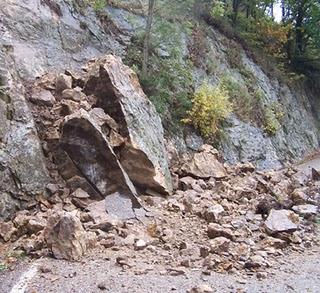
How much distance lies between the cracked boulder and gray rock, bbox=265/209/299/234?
7.57ft

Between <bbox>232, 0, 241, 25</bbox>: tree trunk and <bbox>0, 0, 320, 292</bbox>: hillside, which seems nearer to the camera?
<bbox>0, 0, 320, 292</bbox>: hillside

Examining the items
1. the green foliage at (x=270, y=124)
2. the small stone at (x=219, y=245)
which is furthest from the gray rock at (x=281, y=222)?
the green foliage at (x=270, y=124)

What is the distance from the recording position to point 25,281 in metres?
5.09

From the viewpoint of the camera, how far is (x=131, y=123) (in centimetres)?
868

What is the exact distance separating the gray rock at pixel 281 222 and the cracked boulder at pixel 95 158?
7.57ft

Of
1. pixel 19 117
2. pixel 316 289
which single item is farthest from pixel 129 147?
pixel 316 289

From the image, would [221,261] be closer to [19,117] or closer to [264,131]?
[19,117]

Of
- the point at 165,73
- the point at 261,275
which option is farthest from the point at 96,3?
the point at 261,275

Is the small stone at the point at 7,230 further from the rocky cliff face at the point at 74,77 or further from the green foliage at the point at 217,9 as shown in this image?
the green foliage at the point at 217,9

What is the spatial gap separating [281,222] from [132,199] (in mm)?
2612

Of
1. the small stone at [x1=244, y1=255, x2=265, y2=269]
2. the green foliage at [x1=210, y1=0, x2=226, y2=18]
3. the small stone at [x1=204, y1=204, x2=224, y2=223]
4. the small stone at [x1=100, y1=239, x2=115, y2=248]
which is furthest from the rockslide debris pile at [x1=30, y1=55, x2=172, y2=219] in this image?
the green foliage at [x1=210, y1=0, x2=226, y2=18]

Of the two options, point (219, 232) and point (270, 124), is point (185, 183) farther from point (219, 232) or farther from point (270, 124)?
point (270, 124)

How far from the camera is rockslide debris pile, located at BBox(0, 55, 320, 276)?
19.5 ft

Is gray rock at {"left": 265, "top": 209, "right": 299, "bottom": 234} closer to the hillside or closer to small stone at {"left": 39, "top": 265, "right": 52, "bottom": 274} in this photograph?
the hillside
